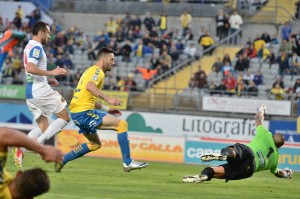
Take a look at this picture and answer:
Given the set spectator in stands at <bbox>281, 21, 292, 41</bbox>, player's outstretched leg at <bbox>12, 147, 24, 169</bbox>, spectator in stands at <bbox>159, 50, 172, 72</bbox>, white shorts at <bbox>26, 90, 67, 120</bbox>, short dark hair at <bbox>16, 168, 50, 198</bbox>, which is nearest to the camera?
short dark hair at <bbox>16, 168, 50, 198</bbox>

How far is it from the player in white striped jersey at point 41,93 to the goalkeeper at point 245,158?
13.7ft

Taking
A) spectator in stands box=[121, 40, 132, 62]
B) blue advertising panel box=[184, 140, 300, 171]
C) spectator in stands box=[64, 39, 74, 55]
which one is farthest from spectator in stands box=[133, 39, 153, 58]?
blue advertising panel box=[184, 140, 300, 171]

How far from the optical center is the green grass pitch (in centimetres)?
1498

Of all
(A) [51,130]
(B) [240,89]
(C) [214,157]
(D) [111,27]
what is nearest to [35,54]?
(A) [51,130]

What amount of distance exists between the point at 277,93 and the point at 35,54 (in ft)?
62.2

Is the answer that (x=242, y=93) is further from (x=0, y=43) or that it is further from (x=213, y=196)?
(x=0, y=43)

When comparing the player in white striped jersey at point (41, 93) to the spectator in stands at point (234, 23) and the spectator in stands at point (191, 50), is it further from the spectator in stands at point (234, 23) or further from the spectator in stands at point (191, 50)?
the spectator in stands at point (234, 23)

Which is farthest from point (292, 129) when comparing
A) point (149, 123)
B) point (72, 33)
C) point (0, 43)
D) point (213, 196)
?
point (0, 43)

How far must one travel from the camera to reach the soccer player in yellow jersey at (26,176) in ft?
32.0

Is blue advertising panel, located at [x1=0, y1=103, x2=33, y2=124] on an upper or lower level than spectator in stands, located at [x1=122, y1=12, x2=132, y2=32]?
lower

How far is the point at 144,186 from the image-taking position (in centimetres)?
1688

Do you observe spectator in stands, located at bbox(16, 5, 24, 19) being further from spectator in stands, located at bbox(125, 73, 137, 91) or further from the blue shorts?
the blue shorts

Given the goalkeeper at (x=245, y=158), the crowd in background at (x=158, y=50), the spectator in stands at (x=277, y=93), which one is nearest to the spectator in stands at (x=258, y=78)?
the crowd in background at (x=158, y=50)

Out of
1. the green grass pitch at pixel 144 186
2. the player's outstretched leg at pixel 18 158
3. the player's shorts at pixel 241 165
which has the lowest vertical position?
the green grass pitch at pixel 144 186
